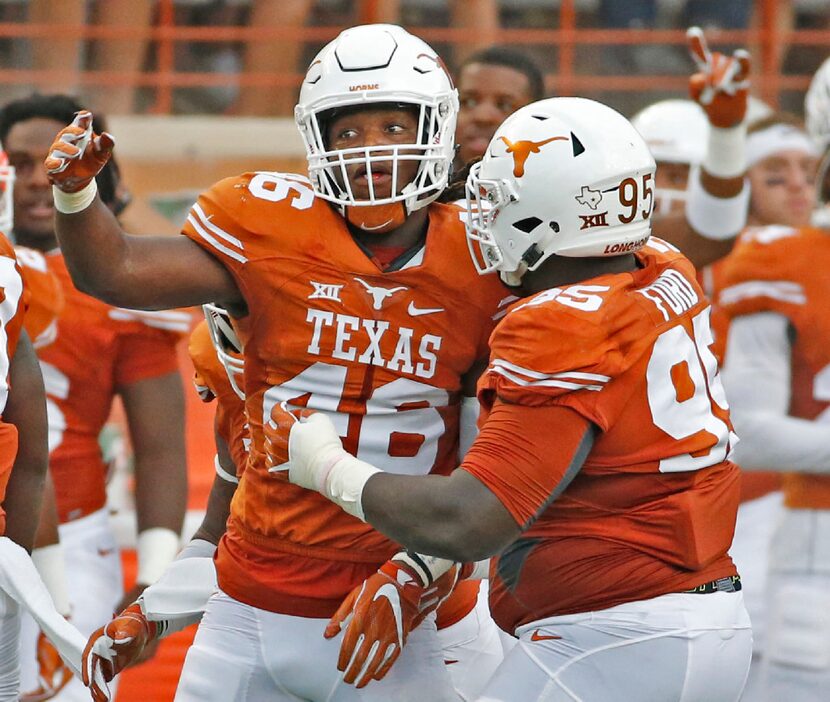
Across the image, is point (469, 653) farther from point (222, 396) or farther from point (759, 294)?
point (759, 294)

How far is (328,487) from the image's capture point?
8.74 ft

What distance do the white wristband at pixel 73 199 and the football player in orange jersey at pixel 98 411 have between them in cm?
174

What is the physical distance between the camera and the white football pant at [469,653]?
3.42 m

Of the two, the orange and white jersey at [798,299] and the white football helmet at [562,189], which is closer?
the white football helmet at [562,189]

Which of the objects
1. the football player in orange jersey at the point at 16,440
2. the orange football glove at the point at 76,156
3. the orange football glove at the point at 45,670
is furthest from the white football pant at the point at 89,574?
the orange football glove at the point at 76,156

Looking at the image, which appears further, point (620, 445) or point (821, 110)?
point (821, 110)

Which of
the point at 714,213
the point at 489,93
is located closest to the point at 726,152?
the point at 714,213

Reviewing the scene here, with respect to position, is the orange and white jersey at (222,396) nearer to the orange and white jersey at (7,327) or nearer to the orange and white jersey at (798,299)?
the orange and white jersey at (7,327)

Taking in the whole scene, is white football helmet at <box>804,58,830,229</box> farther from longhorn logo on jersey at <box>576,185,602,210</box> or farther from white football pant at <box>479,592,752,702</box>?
white football pant at <box>479,592,752,702</box>

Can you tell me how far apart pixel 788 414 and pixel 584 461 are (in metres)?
2.27

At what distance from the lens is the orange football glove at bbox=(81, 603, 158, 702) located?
3.07 metres

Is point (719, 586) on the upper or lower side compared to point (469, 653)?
upper

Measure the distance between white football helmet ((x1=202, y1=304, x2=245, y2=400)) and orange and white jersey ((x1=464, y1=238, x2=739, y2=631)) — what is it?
61cm

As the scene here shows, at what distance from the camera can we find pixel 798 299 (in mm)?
4586
